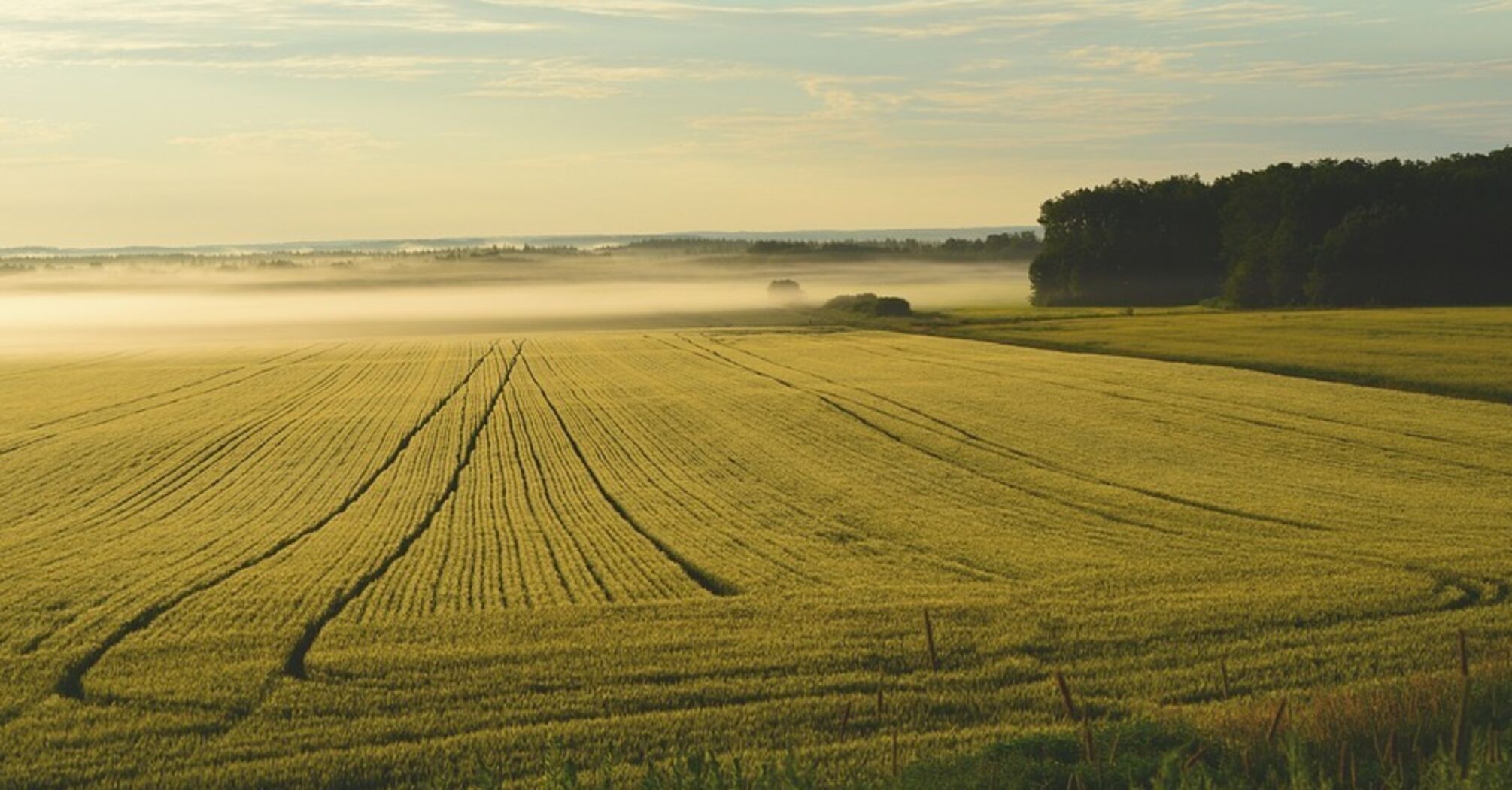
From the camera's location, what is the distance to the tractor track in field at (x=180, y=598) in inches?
631

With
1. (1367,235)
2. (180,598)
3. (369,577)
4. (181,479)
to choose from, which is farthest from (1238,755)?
(1367,235)

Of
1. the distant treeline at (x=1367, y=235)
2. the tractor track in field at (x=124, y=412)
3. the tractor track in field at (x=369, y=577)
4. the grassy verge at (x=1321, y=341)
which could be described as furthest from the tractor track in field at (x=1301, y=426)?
the distant treeline at (x=1367, y=235)

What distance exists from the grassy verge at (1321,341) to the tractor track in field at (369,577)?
2834 centimetres

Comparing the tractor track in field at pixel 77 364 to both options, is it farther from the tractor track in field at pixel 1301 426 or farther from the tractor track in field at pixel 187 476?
the tractor track in field at pixel 1301 426

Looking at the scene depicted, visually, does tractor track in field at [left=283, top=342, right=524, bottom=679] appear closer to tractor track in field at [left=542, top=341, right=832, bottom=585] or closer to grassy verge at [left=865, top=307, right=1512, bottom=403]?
tractor track in field at [left=542, top=341, right=832, bottom=585]

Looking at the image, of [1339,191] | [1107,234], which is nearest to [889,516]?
[1339,191]

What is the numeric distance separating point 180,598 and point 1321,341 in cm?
4986

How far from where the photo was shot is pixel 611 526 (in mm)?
25562

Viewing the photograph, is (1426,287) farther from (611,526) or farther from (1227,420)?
(611,526)

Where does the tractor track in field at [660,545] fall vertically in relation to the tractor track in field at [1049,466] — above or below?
above

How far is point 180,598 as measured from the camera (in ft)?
66.0

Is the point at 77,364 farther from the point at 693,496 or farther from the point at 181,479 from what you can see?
the point at 693,496

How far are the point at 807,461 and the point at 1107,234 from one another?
97551 mm

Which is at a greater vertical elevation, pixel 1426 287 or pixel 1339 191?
pixel 1339 191
